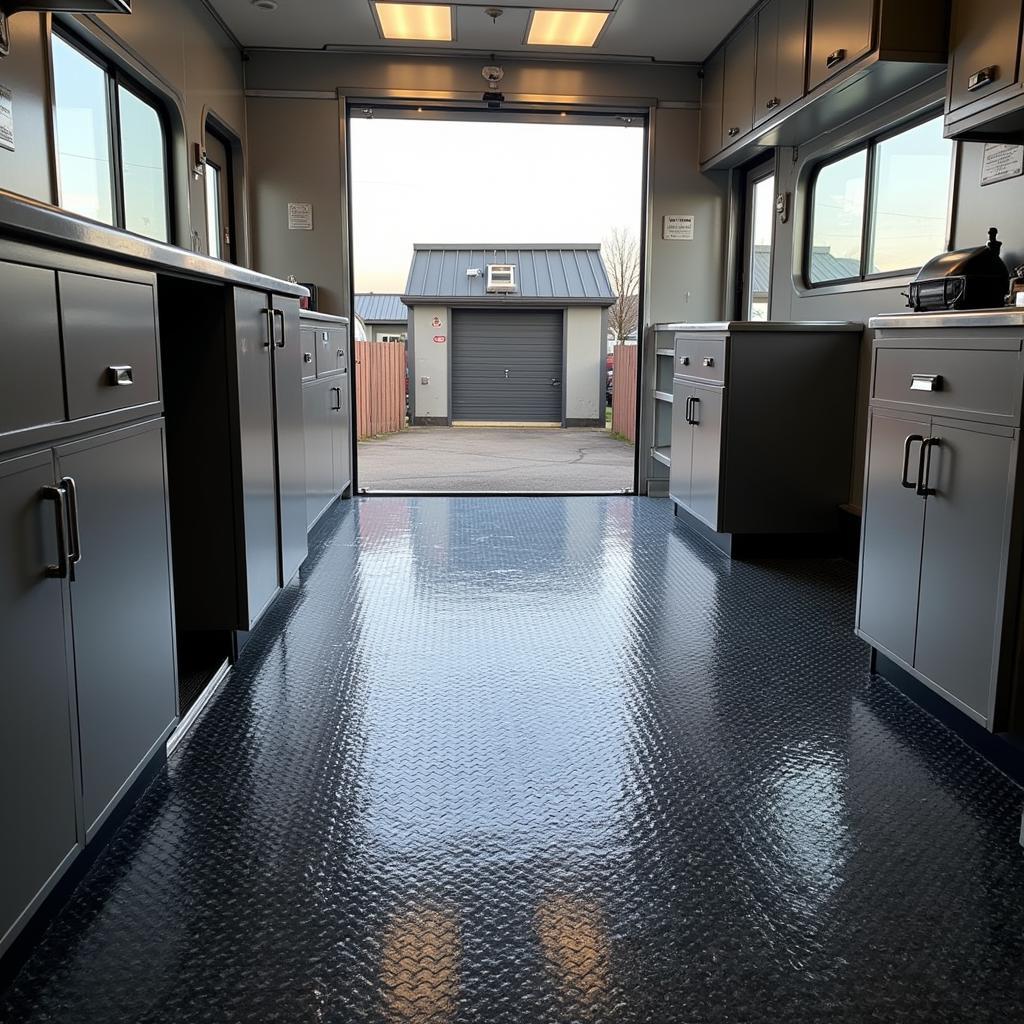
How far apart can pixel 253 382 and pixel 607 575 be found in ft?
6.25

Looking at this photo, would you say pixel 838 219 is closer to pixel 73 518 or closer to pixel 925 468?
pixel 925 468

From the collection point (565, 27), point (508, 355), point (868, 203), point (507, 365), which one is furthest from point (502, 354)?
point (868, 203)

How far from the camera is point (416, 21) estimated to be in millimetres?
5234

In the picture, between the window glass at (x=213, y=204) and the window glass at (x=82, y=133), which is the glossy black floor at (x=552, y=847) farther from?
the window glass at (x=213, y=204)

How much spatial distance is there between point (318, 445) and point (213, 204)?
1962 mm

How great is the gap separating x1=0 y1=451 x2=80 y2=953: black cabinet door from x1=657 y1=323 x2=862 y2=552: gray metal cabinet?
3.44 meters

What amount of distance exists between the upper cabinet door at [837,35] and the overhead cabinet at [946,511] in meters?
1.47

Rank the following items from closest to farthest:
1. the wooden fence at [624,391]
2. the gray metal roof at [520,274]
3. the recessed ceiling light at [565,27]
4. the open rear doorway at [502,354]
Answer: the recessed ceiling light at [565,27], the open rear doorway at [502,354], the wooden fence at [624,391], the gray metal roof at [520,274]

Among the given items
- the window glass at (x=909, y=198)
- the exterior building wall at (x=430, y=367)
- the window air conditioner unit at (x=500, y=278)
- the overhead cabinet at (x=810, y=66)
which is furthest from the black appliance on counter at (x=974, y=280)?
the window air conditioner unit at (x=500, y=278)

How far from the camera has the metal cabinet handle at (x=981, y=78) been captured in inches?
109

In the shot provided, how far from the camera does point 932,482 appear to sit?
244cm

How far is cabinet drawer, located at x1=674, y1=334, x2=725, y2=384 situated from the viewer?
4480mm

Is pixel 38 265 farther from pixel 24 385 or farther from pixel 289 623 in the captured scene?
pixel 289 623

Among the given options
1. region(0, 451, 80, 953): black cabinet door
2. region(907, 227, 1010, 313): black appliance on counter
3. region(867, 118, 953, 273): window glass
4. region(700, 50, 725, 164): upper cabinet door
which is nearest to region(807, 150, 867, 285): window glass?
region(867, 118, 953, 273): window glass
